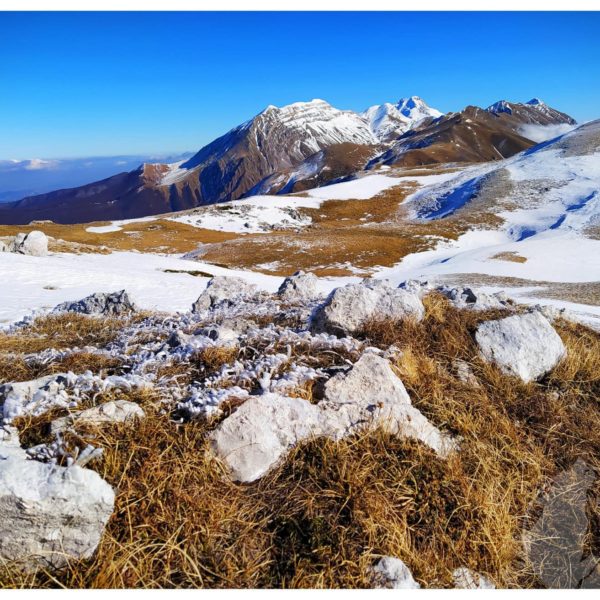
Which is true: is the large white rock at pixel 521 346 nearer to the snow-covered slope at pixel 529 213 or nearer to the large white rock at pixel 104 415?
the large white rock at pixel 104 415

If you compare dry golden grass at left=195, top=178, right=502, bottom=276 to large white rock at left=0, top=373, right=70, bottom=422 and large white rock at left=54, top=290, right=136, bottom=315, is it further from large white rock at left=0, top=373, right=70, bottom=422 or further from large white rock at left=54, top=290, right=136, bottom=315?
large white rock at left=0, top=373, right=70, bottom=422

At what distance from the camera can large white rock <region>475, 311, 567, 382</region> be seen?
5.37 meters

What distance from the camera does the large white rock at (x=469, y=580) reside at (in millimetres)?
2908

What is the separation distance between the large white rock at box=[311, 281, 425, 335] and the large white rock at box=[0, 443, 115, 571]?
11.8 ft

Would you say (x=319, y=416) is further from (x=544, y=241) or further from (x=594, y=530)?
(x=544, y=241)

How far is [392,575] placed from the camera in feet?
9.07

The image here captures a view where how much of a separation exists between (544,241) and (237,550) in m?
50.8

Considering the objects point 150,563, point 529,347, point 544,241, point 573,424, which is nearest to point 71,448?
point 150,563

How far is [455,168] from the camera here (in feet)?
363

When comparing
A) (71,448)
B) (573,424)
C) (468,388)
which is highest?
(71,448)

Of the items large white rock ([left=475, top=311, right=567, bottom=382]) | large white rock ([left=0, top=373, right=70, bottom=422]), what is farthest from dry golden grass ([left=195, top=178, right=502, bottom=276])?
large white rock ([left=0, top=373, right=70, bottom=422])

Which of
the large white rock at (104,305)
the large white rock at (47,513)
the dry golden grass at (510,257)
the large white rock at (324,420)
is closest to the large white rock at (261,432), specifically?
the large white rock at (324,420)

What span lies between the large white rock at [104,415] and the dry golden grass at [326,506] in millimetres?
120

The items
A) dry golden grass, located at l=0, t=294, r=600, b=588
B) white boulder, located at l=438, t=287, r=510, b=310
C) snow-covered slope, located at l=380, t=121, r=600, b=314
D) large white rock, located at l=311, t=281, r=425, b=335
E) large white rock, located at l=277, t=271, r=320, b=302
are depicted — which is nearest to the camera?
dry golden grass, located at l=0, t=294, r=600, b=588
